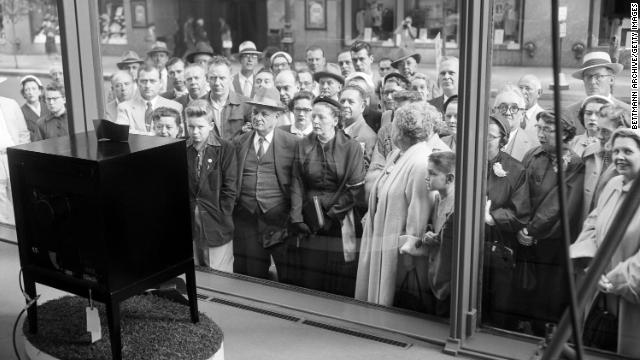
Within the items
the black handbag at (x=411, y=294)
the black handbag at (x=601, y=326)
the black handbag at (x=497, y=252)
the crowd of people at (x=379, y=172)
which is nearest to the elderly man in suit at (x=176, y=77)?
the crowd of people at (x=379, y=172)

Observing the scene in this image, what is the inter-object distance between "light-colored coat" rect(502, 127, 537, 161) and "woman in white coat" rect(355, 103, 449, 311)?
1.04 ft

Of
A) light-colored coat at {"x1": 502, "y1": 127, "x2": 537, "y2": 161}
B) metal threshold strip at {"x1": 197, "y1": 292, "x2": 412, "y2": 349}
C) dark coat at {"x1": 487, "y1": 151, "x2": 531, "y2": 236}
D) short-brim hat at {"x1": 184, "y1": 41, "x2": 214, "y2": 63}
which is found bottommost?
metal threshold strip at {"x1": 197, "y1": 292, "x2": 412, "y2": 349}

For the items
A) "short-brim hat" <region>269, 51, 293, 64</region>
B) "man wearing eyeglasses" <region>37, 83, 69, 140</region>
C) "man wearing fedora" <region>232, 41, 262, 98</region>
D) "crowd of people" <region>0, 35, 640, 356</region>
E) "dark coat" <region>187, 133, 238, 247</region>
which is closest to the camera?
"crowd of people" <region>0, 35, 640, 356</region>

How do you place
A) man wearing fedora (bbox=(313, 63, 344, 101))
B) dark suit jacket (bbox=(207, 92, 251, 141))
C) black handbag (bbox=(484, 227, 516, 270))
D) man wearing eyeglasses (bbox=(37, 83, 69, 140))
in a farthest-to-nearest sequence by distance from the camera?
1. man wearing eyeglasses (bbox=(37, 83, 69, 140))
2. dark suit jacket (bbox=(207, 92, 251, 141))
3. man wearing fedora (bbox=(313, 63, 344, 101))
4. black handbag (bbox=(484, 227, 516, 270))

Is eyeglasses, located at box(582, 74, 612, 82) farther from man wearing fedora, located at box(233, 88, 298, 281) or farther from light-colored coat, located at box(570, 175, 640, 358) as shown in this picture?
man wearing fedora, located at box(233, 88, 298, 281)

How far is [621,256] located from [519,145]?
0.65 m

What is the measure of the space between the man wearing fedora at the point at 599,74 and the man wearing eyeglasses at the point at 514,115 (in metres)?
0.28

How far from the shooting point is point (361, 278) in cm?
379

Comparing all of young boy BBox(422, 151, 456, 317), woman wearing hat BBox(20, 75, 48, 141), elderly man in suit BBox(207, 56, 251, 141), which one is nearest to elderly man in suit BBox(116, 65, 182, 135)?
elderly man in suit BBox(207, 56, 251, 141)

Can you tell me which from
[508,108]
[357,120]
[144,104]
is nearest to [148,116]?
[144,104]

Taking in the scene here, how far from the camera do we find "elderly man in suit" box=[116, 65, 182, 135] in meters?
4.36

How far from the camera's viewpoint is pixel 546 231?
3195 millimetres

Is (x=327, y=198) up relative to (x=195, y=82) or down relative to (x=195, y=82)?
down

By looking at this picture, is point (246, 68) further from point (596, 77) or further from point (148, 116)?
point (596, 77)
